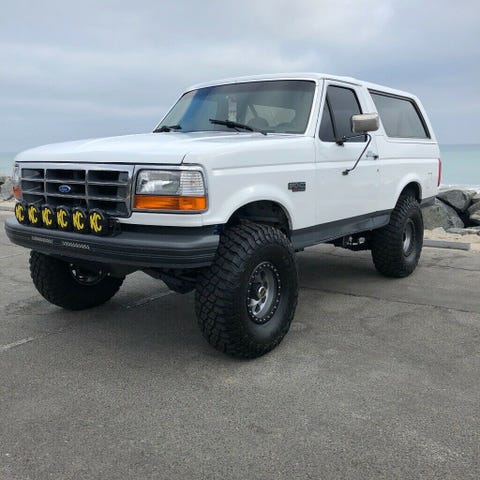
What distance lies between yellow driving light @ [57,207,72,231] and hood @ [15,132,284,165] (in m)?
0.35

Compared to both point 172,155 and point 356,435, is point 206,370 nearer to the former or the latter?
point 356,435

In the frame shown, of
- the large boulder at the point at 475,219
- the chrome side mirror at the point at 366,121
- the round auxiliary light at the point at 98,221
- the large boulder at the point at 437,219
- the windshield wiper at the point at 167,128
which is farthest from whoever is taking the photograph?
the large boulder at the point at 475,219

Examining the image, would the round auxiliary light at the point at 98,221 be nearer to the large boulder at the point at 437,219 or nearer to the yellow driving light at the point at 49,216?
the yellow driving light at the point at 49,216

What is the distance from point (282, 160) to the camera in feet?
13.3

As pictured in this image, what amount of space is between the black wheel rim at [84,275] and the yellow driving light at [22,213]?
0.81 m

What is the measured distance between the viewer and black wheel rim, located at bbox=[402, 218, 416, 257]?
638 centimetres

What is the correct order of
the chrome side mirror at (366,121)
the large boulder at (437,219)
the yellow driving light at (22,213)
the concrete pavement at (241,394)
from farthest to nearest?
1. the large boulder at (437,219)
2. the chrome side mirror at (366,121)
3. the yellow driving light at (22,213)
4. the concrete pavement at (241,394)

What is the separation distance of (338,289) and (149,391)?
2.95 metres

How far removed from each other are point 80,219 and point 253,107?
1.97 metres

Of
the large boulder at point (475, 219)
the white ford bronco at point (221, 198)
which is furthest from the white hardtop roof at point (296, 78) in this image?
the large boulder at point (475, 219)

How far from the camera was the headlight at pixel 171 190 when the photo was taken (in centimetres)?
336

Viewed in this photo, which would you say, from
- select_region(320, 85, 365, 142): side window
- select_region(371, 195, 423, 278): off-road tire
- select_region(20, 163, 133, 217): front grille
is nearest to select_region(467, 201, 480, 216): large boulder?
select_region(371, 195, 423, 278): off-road tire

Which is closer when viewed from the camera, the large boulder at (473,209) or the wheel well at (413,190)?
the wheel well at (413,190)

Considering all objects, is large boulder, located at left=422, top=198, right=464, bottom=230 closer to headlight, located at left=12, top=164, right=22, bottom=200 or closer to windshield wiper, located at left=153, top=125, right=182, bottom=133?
windshield wiper, located at left=153, top=125, right=182, bottom=133
